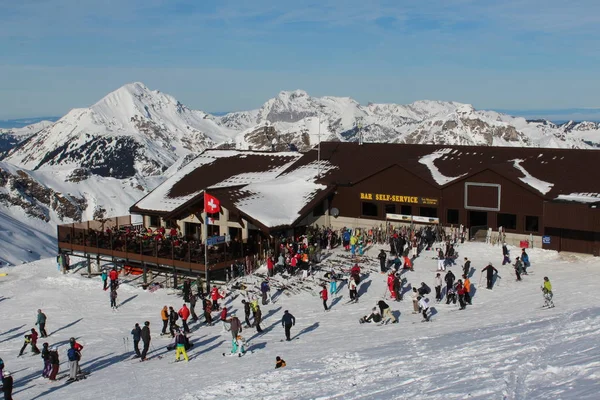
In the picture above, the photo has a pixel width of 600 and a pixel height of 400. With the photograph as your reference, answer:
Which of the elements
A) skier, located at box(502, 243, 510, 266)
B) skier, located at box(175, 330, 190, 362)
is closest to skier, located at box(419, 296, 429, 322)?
skier, located at box(502, 243, 510, 266)

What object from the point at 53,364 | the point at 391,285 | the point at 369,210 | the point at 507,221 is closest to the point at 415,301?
the point at 391,285

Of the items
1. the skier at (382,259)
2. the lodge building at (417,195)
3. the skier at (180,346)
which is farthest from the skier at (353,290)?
the skier at (180,346)

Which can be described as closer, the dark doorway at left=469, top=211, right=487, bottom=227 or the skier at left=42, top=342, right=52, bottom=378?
the skier at left=42, top=342, right=52, bottom=378

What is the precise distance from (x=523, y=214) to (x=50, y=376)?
75.2 ft

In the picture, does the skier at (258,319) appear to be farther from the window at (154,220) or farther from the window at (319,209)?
the window at (154,220)

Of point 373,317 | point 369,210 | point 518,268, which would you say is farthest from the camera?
point 369,210

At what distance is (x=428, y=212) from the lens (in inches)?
1523

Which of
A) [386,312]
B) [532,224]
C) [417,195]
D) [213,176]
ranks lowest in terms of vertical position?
[386,312]

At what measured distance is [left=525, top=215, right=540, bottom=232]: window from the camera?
116 feet

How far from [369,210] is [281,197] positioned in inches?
195

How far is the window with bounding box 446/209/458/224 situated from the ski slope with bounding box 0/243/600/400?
356 centimetres

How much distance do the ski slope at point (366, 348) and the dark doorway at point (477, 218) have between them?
318 centimetres

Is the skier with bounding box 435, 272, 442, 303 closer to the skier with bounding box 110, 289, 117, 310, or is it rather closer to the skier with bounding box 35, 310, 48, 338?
the skier with bounding box 110, 289, 117, 310

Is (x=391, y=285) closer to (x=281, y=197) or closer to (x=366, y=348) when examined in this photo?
(x=366, y=348)
